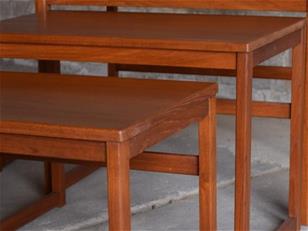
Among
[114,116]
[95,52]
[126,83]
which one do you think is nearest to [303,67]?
[95,52]

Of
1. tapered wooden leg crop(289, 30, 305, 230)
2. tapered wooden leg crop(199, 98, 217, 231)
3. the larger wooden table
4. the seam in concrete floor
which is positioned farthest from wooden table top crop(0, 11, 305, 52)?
the seam in concrete floor

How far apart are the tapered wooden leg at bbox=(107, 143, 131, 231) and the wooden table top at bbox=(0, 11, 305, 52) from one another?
73cm

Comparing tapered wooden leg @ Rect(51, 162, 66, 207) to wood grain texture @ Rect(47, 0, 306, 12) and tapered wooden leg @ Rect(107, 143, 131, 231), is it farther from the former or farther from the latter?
tapered wooden leg @ Rect(107, 143, 131, 231)

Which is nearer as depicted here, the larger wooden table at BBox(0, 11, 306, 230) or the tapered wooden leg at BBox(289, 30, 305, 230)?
the larger wooden table at BBox(0, 11, 306, 230)

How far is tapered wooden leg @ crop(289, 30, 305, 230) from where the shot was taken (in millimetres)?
2602

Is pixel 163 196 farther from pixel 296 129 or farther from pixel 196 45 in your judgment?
pixel 196 45

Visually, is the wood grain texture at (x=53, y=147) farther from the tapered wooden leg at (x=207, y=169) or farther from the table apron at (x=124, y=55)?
the table apron at (x=124, y=55)

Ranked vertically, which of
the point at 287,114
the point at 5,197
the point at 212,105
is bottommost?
the point at 5,197

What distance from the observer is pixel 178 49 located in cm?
227

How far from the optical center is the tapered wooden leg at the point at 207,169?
1985 mm

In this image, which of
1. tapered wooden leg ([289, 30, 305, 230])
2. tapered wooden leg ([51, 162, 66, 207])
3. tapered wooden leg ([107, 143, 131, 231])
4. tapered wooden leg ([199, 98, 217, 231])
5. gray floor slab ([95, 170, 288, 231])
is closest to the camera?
tapered wooden leg ([107, 143, 131, 231])

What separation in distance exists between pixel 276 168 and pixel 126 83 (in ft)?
5.44

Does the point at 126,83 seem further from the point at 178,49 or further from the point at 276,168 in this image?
the point at 276,168

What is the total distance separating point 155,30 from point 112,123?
3.22 ft
